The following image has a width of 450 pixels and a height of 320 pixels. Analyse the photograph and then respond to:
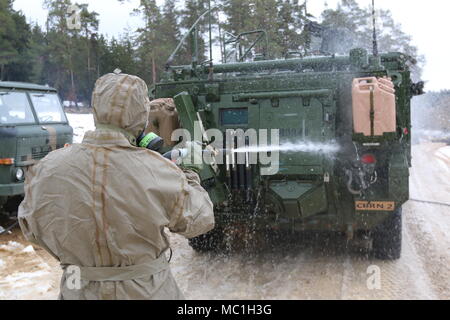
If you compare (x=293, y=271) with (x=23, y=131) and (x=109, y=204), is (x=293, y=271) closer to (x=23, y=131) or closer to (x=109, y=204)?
(x=109, y=204)

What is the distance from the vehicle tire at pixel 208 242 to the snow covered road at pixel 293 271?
0.35 feet

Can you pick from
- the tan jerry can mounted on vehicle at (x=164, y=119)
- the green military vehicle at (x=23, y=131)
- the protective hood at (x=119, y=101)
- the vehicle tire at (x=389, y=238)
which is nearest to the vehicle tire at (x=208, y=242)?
the tan jerry can mounted on vehicle at (x=164, y=119)

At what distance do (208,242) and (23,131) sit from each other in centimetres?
326

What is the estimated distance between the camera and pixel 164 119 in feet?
17.3

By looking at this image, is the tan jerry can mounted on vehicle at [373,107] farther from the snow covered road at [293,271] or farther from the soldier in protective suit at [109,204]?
the soldier in protective suit at [109,204]

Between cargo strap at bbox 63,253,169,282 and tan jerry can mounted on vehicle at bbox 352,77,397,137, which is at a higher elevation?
tan jerry can mounted on vehicle at bbox 352,77,397,137

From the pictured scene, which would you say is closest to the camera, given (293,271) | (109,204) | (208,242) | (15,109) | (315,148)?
(109,204)

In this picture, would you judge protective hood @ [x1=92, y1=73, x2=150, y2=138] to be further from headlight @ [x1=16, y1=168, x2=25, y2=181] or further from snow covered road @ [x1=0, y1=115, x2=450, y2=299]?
headlight @ [x1=16, y1=168, x2=25, y2=181]

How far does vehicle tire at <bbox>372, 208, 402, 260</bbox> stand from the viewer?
4980 millimetres

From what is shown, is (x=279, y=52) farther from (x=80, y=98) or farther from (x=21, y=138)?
(x=80, y=98)

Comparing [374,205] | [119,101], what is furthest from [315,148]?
[119,101]

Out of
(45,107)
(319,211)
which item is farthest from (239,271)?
(45,107)

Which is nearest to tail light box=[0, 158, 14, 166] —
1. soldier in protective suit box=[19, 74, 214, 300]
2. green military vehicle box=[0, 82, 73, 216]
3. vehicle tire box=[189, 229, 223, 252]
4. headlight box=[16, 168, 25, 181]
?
green military vehicle box=[0, 82, 73, 216]

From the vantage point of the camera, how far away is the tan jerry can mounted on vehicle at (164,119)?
5.25 metres
